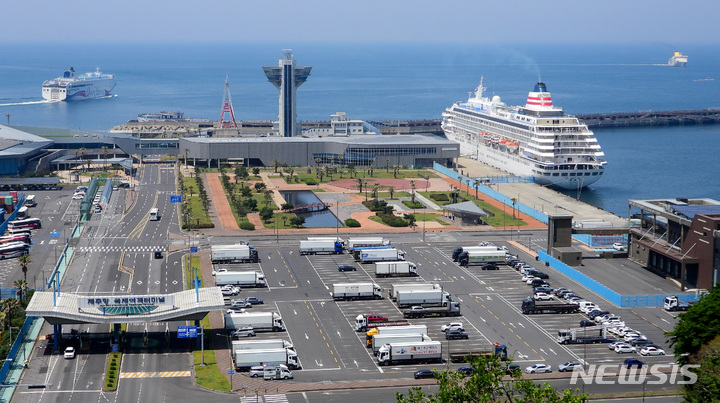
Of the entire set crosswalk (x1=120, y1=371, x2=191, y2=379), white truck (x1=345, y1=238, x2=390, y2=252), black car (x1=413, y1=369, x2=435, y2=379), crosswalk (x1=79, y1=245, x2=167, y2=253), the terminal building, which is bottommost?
crosswalk (x1=79, y1=245, x2=167, y2=253)

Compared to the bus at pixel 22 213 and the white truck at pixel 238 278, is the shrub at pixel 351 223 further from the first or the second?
the bus at pixel 22 213

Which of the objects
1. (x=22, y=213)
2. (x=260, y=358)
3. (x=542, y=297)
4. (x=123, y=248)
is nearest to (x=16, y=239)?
(x=123, y=248)

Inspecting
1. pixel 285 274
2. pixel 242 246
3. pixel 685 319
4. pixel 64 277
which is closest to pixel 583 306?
pixel 685 319

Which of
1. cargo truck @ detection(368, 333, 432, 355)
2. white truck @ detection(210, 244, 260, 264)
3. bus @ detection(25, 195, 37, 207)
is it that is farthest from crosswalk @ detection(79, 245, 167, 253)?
cargo truck @ detection(368, 333, 432, 355)

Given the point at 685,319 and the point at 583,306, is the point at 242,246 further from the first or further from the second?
the point at 685,319

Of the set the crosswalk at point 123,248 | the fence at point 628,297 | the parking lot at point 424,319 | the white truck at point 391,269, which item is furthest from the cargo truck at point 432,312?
the crosswalk at point 123,248

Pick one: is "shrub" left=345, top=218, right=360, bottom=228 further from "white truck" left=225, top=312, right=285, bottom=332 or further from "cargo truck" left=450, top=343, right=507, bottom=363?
"cargo truck" left=450, top=343, right=507, bottom=363
